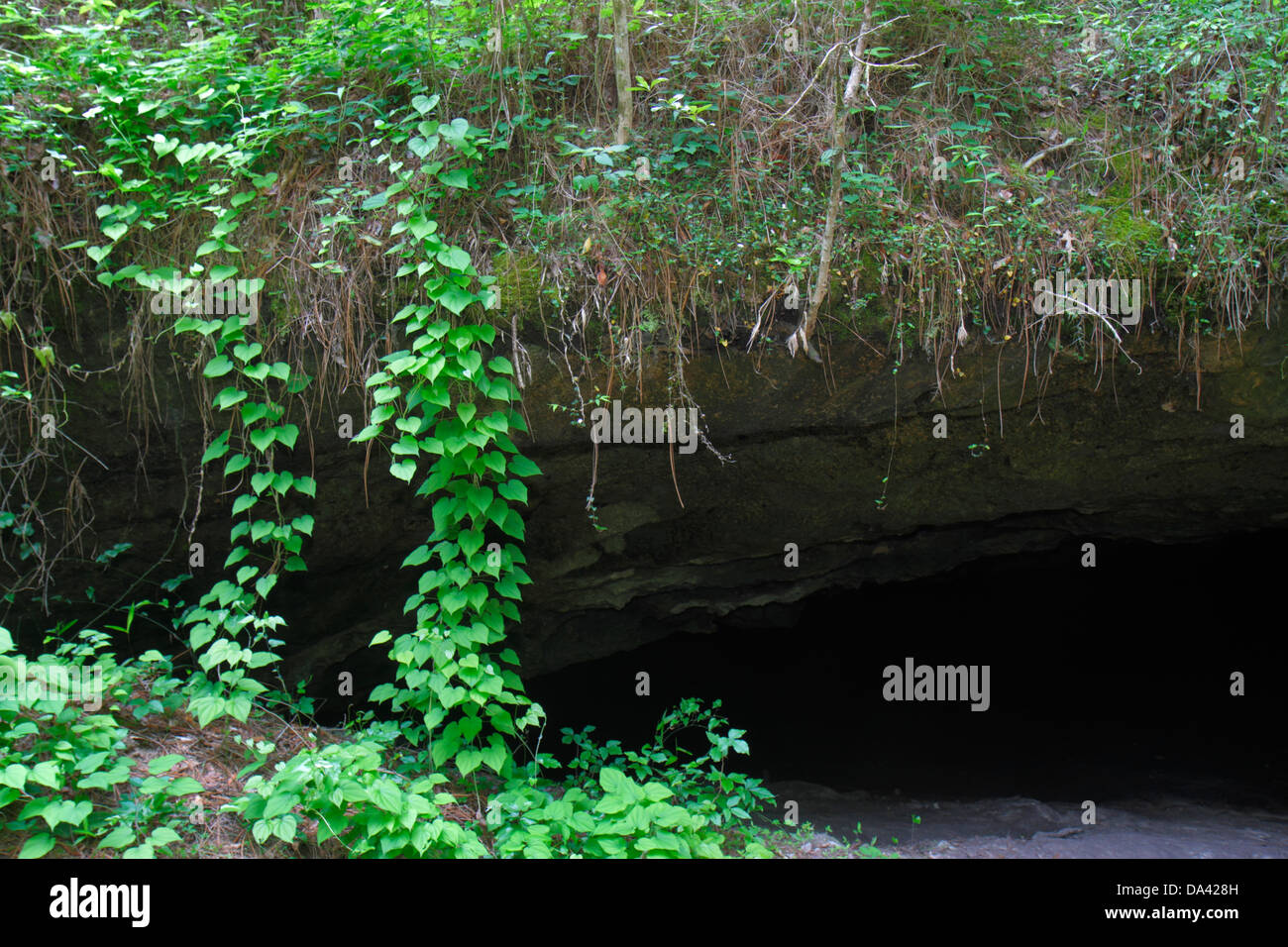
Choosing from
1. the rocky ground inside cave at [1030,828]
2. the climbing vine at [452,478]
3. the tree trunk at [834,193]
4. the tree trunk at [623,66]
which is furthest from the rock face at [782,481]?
the rocky ground inside cave at [1030,828]

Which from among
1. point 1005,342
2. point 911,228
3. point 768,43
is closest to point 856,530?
point 1005,342

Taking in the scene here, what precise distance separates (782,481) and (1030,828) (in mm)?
2463

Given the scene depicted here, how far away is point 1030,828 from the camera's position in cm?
476

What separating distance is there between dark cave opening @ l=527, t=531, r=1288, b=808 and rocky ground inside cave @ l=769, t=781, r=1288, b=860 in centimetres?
114

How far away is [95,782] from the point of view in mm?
2848

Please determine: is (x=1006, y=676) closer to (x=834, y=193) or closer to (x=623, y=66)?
(x=834, y=193)

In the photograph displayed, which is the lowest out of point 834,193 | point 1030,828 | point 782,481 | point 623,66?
point 1030,828

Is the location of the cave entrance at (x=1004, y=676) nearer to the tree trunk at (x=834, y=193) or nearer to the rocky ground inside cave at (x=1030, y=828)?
the rocky ground inside cave at (x=1030, y=828)

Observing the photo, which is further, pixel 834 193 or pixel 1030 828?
pixel 1030 828

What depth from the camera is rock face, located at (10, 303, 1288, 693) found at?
4.18m

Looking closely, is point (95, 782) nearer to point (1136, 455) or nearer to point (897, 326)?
point (897, 326)

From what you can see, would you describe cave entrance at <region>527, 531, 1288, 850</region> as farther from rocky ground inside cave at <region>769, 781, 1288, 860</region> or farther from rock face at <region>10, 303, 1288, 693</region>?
rock face at <region>10, 303, 1288, 693</region>

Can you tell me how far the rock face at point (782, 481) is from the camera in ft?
13.7

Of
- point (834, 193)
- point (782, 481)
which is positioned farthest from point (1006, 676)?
point (834, 193)
